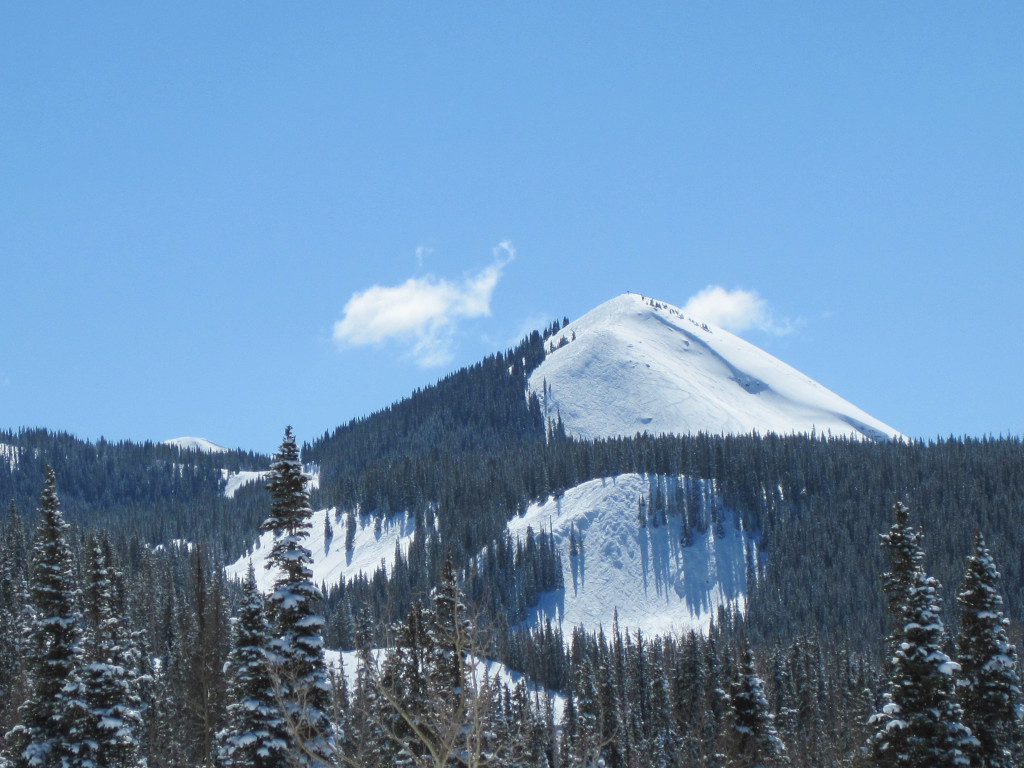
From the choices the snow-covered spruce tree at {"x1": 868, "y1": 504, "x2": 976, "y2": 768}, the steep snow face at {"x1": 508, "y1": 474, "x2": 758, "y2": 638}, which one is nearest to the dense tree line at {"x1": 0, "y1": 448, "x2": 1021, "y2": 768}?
the snow-covered spruce tree at {"x1": 868, "y1": 504, "x2": 976, "y2": 768}

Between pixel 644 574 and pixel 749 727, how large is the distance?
145112mm

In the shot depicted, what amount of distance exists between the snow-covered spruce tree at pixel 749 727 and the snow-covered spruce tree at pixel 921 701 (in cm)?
1503

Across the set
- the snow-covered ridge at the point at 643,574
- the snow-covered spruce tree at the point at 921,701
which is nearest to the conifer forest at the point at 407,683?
the snow-covered spruce tree at the point at 921,701

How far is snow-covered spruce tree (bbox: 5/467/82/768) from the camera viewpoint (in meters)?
31.6

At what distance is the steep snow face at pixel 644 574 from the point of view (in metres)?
173

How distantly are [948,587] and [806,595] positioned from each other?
23.4m

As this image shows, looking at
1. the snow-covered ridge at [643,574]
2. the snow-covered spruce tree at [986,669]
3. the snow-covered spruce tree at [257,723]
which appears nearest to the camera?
the snow-covered spruce tree at [986,669]

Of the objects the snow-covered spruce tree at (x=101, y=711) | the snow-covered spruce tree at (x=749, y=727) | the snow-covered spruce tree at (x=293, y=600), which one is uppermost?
the snow-covered spruce tree at (x=293, y=600)

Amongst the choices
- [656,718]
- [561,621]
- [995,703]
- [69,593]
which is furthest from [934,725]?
[561,621]

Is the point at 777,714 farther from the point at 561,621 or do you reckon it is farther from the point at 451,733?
the point at 561,621

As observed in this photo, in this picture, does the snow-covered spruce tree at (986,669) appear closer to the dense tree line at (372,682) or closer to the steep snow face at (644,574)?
the dense tree line at (372,682)

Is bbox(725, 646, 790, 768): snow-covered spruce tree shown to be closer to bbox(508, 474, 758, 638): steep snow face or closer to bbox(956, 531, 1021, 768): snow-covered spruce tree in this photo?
bbox(956, 531, 1021, 768): snow-covered spruce tree

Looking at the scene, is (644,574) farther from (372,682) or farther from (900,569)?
(372,682)

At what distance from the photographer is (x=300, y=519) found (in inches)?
1217
